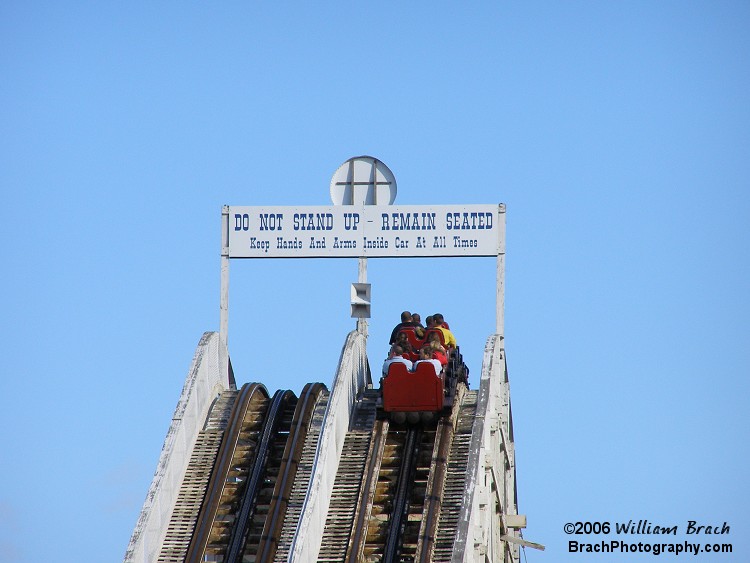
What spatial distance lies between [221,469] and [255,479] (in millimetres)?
608

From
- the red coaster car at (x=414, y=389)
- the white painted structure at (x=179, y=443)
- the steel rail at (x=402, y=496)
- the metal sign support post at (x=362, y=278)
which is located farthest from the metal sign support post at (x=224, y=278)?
the steel rail at (x=402, y=496)

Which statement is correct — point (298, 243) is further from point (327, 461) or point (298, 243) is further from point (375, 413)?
point (327, 461)

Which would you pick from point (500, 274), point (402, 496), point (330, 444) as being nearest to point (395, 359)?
point (330, 444)

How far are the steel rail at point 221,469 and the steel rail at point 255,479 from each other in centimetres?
37

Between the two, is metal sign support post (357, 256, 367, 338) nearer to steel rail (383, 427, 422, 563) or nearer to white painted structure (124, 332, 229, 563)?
white painted structure (124, 332, 229, 563)

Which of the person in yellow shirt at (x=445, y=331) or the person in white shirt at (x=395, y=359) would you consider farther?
the person in yellow shirt at (x=445, y=331)

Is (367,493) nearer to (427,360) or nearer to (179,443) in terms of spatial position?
(427,360)

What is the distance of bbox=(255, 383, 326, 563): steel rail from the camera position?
23250 millimetres

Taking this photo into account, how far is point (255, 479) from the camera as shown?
24.6m

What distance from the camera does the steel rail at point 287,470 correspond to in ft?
76.3

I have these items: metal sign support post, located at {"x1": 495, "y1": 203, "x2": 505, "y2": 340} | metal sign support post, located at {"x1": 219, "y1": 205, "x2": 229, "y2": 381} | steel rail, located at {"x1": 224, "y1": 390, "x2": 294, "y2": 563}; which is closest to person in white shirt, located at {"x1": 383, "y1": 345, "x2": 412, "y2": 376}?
steel rail, located at {"x1": 224, "y1": 390, "x2": 294, "y2": 563}

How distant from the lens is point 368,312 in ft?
96.8

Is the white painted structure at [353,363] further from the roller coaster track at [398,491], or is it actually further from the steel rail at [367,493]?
the steel rail at [367,493]

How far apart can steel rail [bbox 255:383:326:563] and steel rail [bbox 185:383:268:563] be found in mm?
865
